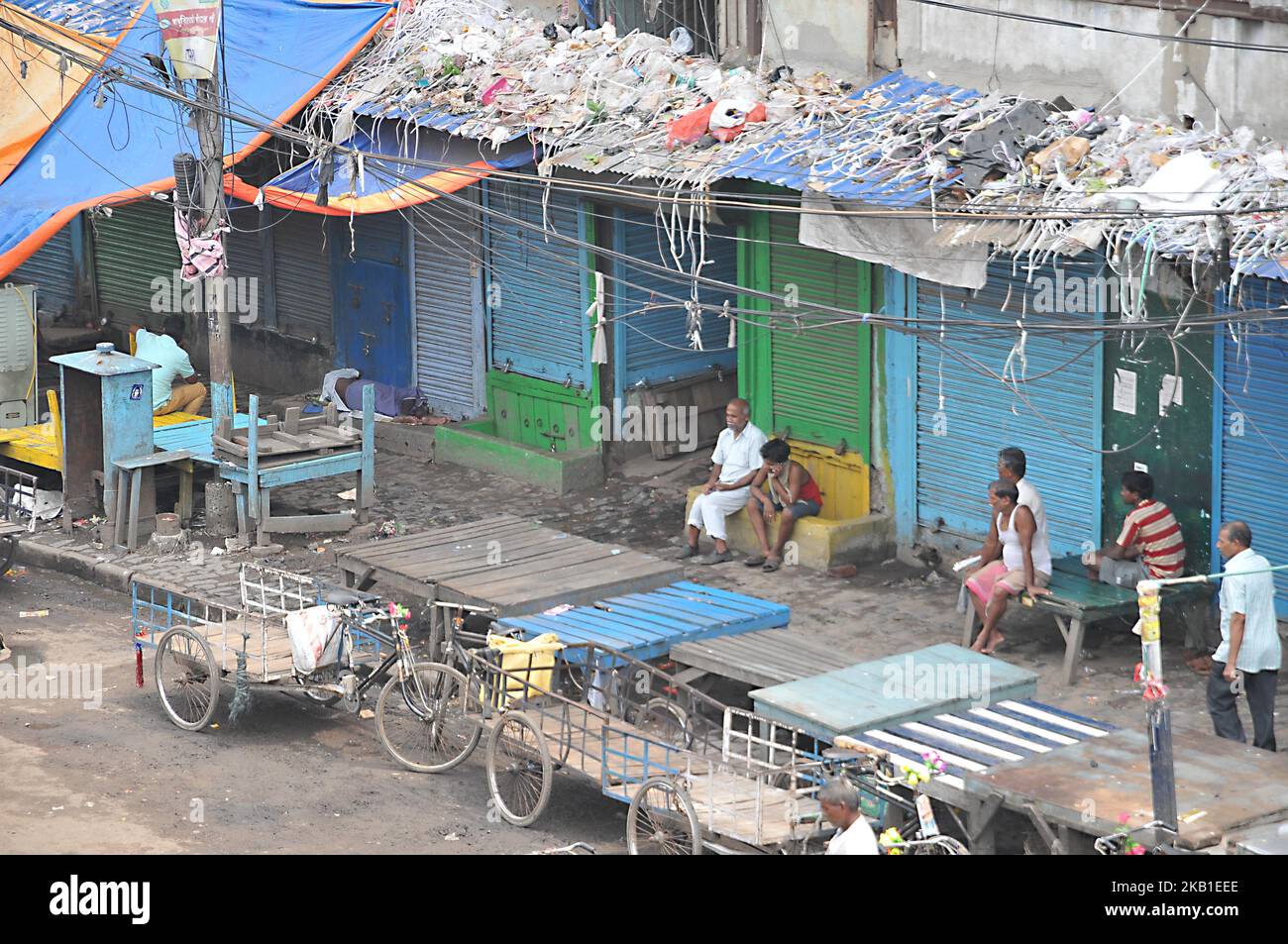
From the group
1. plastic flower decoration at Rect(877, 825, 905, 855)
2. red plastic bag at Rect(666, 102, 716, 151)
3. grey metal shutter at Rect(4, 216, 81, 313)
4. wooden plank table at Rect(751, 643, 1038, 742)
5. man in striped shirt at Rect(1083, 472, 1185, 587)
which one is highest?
red plastic bag at Rect(666, 102, 716, 151)

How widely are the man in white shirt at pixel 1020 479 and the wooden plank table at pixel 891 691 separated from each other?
7.50ft

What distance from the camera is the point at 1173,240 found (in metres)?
11.7

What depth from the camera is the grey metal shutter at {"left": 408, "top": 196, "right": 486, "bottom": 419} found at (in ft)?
62.3

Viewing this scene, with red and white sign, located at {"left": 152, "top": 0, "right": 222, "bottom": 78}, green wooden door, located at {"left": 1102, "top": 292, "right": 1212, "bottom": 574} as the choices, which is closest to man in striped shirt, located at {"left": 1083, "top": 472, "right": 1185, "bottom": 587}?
green wooden door, located at {"left": 1102, "top": 292, "right": 1212, "bottom": 574}

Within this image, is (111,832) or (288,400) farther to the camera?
(288,400)

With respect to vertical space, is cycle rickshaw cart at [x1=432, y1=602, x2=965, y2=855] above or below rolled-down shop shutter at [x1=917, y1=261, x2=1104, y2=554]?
below

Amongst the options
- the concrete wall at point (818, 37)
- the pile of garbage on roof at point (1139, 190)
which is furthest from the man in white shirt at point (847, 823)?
the concrete wall at point (818, 37)

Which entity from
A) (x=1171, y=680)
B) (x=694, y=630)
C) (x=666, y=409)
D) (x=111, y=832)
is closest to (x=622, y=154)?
(x=666, y=409)

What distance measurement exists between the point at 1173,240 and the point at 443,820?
554 cm

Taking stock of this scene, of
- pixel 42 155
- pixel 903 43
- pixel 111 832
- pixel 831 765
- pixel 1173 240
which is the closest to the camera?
pixel 831 765

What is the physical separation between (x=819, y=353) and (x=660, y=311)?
2667mm

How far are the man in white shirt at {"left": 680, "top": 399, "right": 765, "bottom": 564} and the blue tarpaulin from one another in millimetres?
5139

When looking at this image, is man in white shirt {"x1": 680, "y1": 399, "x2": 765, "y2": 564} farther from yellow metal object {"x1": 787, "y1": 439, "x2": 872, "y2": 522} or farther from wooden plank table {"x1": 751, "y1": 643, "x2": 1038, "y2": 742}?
wooden plank table {"x1": 751, "y1": 643, "x2": 1038, "y2": 742}

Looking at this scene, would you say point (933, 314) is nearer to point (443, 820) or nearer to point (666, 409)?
point (666, 409)
